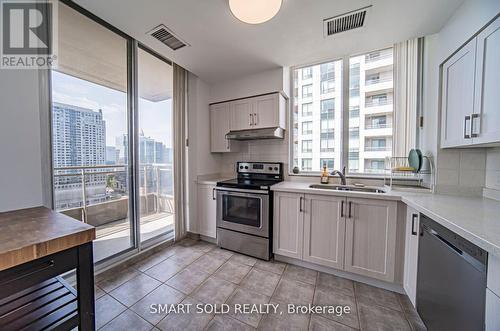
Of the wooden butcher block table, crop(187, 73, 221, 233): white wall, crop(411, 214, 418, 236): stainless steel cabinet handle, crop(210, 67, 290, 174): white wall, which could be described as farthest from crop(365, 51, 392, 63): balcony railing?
the wooden butcher block table

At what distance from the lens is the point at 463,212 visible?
1.21 m

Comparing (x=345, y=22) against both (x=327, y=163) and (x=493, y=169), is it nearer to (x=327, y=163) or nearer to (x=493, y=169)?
(x=327, y=163)

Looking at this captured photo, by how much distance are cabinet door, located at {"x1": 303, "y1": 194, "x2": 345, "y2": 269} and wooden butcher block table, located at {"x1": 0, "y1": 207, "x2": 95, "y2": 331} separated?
1.89m

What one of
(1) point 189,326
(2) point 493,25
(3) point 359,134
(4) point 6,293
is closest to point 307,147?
(3) point 359,134

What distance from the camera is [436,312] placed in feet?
3.90

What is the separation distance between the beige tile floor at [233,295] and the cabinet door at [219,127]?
1643mm

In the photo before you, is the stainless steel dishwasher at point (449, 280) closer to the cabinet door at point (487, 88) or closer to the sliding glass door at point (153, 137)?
the cabinet door at point (487, 88)

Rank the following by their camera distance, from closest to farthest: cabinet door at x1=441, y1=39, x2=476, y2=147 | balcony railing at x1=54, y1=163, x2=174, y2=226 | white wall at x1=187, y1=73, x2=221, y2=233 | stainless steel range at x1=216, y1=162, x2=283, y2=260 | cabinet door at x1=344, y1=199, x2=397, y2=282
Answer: cabinet door at x1=441, y1=39, x2=476, y2=147
cabinet door at x1=344, y1=199, x2=397, y2=282
balcony railing at x1=54, y1=163, x2=174, y2=226
stainless steel range at x1=216, y1=162, x2=283, y2=260
white wall at x1=187, y1=73, x2=221, y2=233

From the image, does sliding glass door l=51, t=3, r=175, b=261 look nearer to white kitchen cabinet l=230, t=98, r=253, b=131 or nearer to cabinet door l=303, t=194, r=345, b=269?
white kitchen cabinet l=230, t=98, r=253, b=131

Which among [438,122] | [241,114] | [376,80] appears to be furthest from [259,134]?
[438,122]

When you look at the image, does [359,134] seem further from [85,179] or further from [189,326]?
[85,179]

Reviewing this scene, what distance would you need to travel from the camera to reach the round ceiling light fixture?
56.5 inches

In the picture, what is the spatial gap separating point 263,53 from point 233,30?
1.86ft

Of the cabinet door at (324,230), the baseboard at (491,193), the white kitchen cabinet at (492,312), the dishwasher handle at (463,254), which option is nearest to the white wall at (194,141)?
the cabinet door at (324,230)
